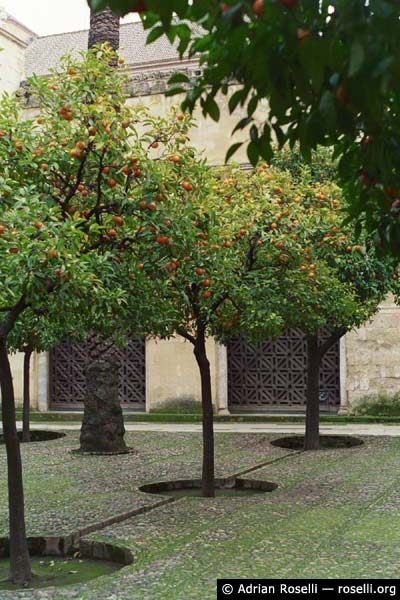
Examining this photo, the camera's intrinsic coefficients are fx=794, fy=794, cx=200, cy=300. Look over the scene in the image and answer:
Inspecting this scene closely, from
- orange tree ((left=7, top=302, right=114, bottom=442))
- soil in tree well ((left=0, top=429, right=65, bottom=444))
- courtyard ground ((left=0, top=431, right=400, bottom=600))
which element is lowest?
courtyard ground ((left=0, top=431, right=400, bottom=600))

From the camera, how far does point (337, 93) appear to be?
7.93 feet

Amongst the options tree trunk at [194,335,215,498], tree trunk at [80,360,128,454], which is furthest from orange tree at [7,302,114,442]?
tree trunk at [194,335,215,498]

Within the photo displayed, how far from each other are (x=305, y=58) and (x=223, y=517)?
655 cm

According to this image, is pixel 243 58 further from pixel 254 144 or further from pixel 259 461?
pixel 259 461

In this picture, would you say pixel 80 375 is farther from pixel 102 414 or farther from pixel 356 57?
pixel 356 57

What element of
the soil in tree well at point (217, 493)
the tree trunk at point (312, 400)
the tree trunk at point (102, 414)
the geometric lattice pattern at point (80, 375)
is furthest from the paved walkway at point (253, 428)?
the soil in tree well at point (217, 493)

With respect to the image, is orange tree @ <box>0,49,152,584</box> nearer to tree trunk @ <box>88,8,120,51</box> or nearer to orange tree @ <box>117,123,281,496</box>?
orange tree @ <box>117,123,281,496</box>

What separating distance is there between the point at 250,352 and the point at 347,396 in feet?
8.94

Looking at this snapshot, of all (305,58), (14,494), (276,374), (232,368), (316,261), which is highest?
(316,261)

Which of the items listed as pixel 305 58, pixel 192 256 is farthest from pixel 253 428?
pixel 305 58

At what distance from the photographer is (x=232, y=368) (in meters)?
20.6

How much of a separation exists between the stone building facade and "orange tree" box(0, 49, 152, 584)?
1076 centimetres

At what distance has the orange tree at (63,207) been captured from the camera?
5738 mm

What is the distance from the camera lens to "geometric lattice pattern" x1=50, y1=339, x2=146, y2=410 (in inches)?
840
